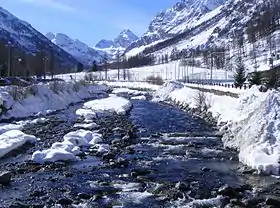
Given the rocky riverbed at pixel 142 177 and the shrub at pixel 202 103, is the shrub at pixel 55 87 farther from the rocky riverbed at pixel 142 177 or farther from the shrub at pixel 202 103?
the rocky riverbed at pixel 142 177

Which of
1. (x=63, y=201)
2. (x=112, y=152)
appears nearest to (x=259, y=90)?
(x=112, y=152)

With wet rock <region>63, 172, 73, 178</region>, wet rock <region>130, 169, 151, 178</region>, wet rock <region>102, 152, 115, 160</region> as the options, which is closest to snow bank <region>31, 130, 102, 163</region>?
wet rock <region>102, 152, 115, 160</region>

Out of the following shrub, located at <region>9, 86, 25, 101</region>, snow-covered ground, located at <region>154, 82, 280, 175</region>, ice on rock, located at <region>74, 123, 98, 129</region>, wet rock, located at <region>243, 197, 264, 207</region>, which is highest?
shrub, located at <region>9, 86, 25, 101</region>

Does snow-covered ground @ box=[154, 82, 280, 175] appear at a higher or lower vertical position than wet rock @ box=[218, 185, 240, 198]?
higher

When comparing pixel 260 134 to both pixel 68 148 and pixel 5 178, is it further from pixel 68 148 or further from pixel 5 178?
pixel 5 178

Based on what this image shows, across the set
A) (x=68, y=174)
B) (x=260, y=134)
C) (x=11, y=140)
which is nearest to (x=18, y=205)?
(x=68, y=174)

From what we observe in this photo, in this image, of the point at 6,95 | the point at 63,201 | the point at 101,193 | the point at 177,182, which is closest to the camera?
the point at 63,201

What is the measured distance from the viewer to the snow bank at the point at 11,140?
2658 centimetres

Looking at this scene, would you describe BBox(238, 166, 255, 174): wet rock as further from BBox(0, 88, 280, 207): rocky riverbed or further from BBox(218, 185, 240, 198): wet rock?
BBox(218, 185, 240, 198): wet rock

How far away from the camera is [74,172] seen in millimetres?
22203

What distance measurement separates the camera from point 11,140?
28719 millimetres

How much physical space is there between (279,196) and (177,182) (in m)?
4.68

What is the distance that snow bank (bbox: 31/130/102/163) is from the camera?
81.1ft

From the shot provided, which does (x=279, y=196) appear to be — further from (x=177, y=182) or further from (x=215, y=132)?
(x=215, y=132)
